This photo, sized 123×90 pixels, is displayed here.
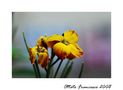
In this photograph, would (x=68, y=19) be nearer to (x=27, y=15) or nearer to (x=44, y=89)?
(x=27, y=15)

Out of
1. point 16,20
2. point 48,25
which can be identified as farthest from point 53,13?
point 16,20

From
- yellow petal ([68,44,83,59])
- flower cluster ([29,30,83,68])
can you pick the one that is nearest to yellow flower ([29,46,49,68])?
flower cluster ([29,30,83,68])

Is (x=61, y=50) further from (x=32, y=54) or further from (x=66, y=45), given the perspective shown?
(x=32, y=54)

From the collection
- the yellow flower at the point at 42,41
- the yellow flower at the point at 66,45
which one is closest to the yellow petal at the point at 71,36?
the yellow flower at the point at 66,45

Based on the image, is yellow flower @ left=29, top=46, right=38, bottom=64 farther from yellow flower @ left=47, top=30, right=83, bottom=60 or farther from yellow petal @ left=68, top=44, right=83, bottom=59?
yellow petal @ left=68, top=44, right=83, bottom=59

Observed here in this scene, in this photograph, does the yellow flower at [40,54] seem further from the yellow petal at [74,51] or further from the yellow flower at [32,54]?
the yellow petal at [74,51]
